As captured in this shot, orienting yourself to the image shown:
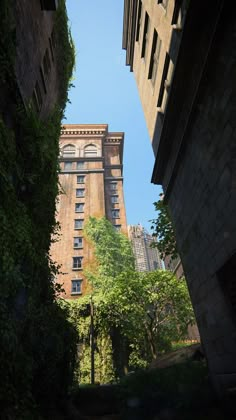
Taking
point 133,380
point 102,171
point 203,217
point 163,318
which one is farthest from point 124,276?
point 102,171

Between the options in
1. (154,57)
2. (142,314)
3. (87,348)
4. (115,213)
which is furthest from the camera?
(115,213)

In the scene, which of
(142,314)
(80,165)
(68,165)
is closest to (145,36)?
(142,314)

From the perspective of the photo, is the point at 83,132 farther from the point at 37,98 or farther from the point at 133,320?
the point at 37,98

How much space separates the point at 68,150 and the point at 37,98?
40.6m

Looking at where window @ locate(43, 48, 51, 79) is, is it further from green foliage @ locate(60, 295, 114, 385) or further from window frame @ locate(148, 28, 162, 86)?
green foliage @ locate(60, 295, 114, 385)

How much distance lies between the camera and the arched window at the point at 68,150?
49206mm

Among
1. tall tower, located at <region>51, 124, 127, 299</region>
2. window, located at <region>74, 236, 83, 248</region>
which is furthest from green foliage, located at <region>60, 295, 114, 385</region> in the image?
window, located at <region>74, 236, 83, 248</region>

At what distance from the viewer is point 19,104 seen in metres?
7.25

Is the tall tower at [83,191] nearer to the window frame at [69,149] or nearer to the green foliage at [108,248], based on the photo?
the window frame at [69,149]

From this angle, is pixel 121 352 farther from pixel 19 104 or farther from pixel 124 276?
pixel 19 104

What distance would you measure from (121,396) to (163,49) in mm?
12280

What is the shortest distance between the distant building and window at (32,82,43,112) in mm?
86554

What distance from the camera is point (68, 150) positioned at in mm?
49781

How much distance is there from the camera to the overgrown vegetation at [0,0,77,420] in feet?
15.1
